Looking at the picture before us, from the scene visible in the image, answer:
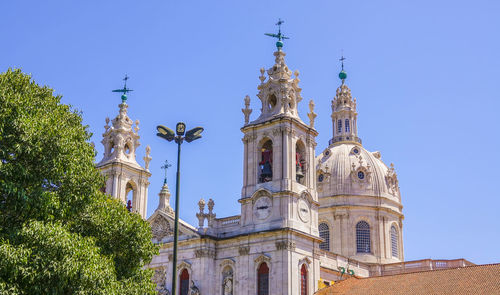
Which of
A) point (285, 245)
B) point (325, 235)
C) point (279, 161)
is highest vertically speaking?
point (279, 161)

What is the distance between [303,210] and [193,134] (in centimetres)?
2058

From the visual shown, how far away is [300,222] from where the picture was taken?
40719mm

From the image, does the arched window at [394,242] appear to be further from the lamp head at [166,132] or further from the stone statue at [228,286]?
the lamp head at [166,132]

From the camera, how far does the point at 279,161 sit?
136 ft

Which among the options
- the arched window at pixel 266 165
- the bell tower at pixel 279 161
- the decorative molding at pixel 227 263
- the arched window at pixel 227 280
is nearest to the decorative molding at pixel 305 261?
the bell tower at pixel 279 161

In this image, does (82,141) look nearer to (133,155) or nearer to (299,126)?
(299,126)

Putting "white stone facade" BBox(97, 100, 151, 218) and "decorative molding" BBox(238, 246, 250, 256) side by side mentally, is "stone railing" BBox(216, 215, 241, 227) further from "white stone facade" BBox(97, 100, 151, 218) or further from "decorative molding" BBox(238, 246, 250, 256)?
"white stone facade" BBox(97, 100, 151, 218)

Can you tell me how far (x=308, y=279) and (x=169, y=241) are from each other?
34.6 feet

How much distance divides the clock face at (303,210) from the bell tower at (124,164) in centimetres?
1543

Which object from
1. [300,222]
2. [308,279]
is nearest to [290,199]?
[300,222]

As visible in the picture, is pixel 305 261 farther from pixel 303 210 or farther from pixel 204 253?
pixel 204 253

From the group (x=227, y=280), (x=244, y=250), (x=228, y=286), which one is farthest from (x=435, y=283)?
(x=227, y=280)

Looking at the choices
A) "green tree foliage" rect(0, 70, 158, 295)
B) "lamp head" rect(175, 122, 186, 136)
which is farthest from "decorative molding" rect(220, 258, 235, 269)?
"lamp head" rect(175, 122, 186, 136)

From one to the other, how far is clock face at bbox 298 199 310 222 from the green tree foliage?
1755cm
